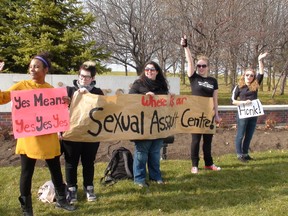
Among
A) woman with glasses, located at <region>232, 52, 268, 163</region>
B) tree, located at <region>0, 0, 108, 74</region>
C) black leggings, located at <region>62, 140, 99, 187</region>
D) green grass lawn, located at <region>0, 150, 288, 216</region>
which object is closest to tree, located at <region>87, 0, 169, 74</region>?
tree, located at <region>0, 0, 108, 74</region>

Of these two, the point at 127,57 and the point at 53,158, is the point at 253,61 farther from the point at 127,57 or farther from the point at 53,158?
the point at 53,158

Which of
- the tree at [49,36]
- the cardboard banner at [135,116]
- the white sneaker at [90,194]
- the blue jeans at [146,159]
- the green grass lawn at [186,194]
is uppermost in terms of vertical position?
the tree at [49,36]

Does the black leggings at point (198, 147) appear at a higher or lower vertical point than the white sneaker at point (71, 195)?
higher

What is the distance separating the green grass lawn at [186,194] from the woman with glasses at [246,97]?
45 centimetres

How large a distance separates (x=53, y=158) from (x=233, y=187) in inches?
110

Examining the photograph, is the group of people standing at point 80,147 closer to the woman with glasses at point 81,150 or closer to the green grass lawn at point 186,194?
the woman with glasses at point 81,150

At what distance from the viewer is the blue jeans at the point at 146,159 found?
4684mm

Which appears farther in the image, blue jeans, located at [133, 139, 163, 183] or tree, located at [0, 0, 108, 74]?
tree, located at [0, 0, 108, 74]

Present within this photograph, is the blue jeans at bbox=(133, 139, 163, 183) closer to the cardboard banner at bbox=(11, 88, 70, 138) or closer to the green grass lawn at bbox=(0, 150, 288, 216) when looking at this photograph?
the green grass lawn at bbox=(0, 150, 288, 216)

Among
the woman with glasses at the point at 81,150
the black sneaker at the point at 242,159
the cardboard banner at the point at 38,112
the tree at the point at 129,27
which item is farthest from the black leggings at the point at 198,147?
the tree at the point at 129,27

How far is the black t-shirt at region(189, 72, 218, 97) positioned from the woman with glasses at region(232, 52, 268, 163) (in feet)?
3.28

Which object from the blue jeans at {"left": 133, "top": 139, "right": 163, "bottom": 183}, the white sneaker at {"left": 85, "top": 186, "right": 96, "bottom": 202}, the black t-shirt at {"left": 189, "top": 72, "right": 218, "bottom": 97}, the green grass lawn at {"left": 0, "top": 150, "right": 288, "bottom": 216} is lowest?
the green grass lawn at {"left": 0, "top": 150, "right": 288, "bottom": 216}

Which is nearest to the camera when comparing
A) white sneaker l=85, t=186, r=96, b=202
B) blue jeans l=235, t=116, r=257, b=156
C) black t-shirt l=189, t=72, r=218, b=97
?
white sneaker l=85, t=186, r=96, b=202

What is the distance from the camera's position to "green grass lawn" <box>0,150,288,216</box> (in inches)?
162
